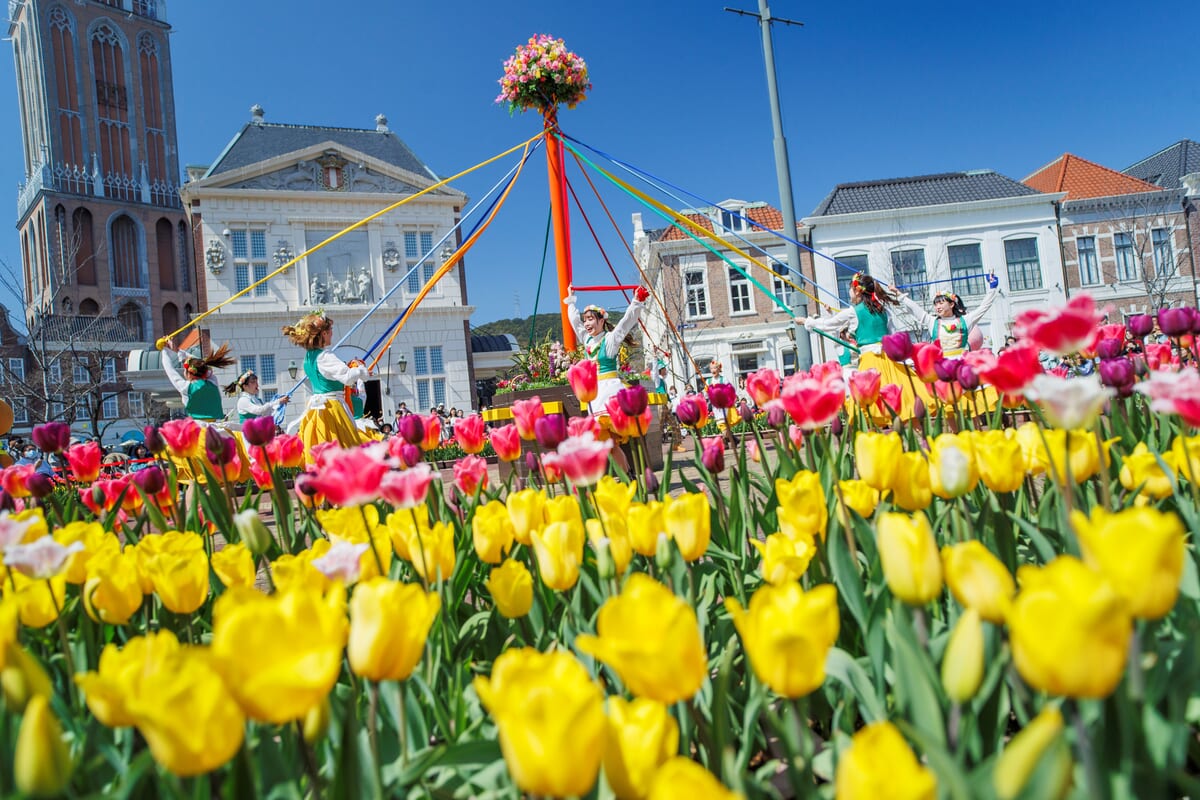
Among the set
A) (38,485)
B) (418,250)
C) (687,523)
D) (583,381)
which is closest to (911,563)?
(687,523)

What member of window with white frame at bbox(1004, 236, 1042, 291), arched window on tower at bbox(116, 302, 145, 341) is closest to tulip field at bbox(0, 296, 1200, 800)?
window with white frame at bbox(1004, 236, 1042, 291)

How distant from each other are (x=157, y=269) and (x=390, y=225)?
2055 centimetres

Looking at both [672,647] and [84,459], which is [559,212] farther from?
[672,647]

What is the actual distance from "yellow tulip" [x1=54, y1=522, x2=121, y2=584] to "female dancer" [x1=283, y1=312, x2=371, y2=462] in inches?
168

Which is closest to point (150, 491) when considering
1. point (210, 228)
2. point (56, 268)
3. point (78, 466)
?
point (78, 466)

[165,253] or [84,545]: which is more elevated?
[165,253]

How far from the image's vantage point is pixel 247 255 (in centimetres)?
2623

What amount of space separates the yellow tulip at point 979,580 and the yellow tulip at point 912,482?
24.1 inches

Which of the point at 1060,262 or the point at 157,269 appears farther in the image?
the point at 157,269

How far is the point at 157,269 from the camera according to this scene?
40406 millimetres

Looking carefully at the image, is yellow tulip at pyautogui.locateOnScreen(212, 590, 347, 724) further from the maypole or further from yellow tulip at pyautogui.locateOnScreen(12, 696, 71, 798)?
the maypole

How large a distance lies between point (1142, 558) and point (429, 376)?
2703cm

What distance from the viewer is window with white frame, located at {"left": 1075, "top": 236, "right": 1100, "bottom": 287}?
80.1 ft

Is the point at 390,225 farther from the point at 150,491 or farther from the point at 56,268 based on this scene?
the point at 150,491
